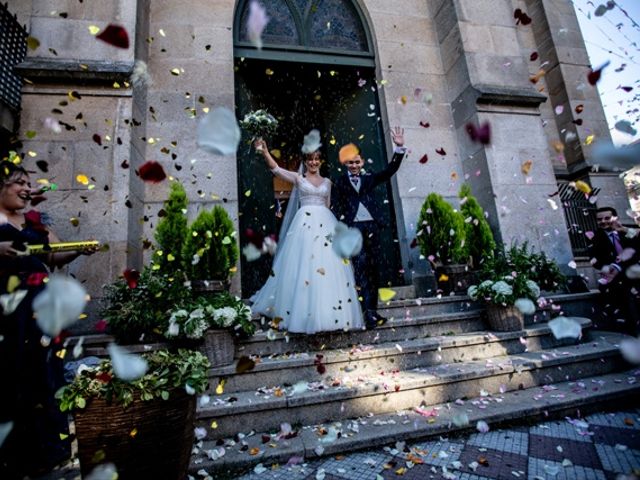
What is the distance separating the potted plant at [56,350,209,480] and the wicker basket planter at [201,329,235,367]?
1145 mm

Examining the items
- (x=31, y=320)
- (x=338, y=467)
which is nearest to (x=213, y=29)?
(x=31, y=320)

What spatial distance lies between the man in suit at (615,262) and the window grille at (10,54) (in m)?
7.40

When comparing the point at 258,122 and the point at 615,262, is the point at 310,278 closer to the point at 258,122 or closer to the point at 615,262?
the point at 258,122

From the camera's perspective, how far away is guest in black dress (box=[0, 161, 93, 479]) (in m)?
2.26

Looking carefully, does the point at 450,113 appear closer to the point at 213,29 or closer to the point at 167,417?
the point at 213,29

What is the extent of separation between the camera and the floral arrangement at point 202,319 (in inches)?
123

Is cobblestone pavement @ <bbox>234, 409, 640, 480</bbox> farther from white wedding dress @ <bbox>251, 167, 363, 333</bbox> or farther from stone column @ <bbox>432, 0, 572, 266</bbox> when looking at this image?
stone column @ <bbox>432, 0, 572, 266</bbox>

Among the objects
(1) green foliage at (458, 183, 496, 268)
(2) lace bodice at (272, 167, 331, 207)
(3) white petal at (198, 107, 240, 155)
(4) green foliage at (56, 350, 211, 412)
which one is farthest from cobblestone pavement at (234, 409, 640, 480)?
(2) lace bodice at (272, 167, 331, 207)

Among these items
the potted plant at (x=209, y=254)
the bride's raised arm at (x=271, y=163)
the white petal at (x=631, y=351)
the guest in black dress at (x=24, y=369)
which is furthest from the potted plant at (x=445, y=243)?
the guest in black dress at (x=24, y=369)

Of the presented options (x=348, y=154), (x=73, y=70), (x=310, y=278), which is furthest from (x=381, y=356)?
(x=73, y=70)

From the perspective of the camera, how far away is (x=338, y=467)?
7.41ft

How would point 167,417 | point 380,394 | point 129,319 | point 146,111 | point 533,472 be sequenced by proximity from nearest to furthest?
point 167,417
point 533,472
point 380,394
point 129,319
point 146,111

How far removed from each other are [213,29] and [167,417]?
583 cm

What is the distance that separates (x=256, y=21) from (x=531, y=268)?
5502mm
